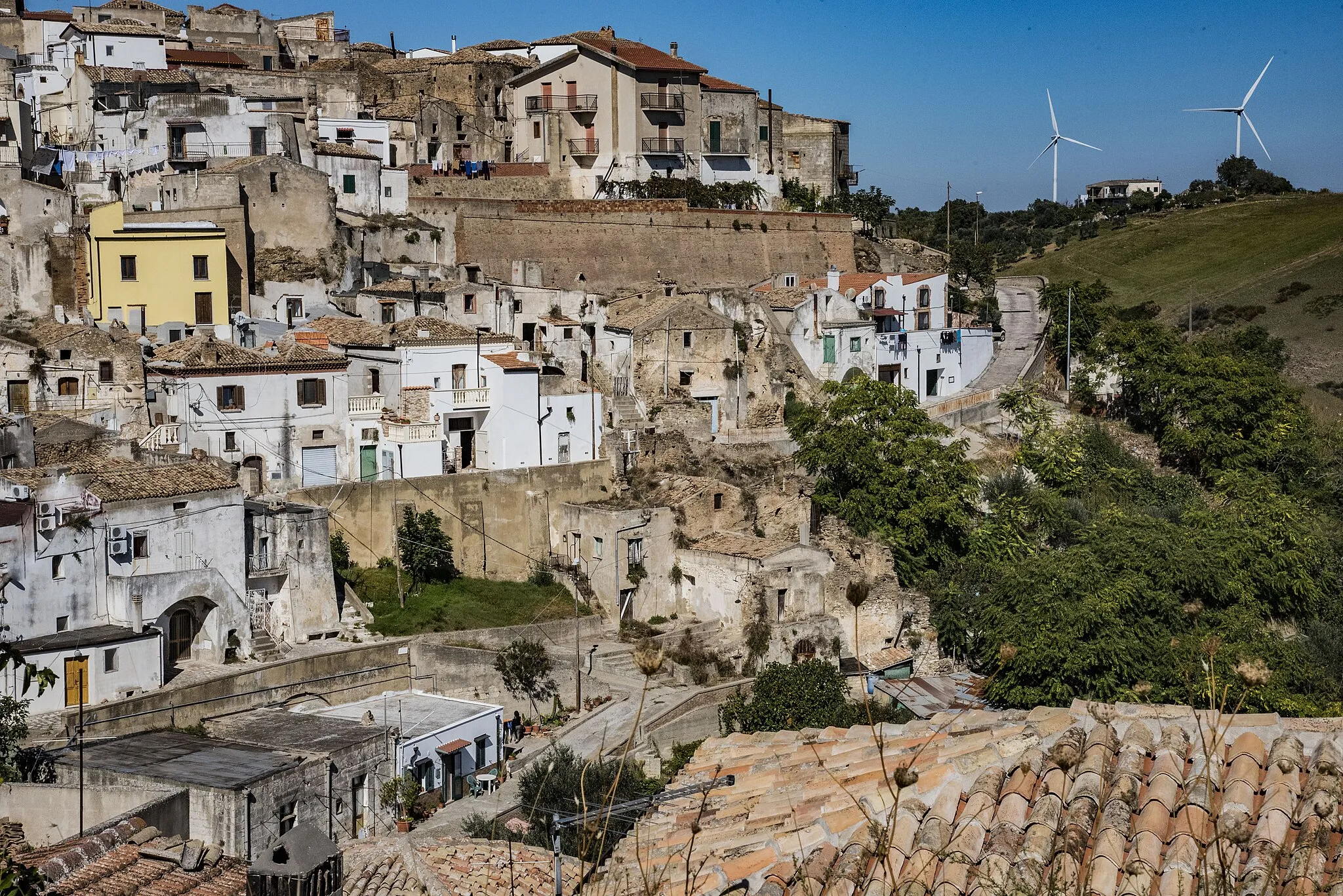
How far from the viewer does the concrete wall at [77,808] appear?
55.1 ft

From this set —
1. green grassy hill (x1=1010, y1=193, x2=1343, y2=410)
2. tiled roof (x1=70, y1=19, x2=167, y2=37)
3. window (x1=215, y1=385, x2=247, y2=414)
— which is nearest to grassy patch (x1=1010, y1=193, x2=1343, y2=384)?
green grassy hill (x1=1010, y1=193, x2=1343, y2=410)

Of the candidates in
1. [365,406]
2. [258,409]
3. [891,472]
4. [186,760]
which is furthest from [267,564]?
[891,472]

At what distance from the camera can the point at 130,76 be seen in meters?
43.2

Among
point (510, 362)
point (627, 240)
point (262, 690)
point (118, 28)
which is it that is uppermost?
point (118, 28)

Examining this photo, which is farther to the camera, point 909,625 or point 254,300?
point 254,300

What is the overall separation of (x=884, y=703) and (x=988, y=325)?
955 inches

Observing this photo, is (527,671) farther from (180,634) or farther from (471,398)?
(471,398)

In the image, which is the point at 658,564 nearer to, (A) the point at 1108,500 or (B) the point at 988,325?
(A) the point at 1108,500

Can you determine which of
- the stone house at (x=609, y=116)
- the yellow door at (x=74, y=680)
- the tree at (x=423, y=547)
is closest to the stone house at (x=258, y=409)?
the tree at (x=423, y=547)

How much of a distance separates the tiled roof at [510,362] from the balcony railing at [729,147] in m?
20.7

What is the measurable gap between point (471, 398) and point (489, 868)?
18.3 m

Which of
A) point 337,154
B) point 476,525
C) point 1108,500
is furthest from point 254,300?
point 1108,500

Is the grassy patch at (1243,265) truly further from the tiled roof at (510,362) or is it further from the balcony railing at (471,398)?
the balcony railing at (471,398)

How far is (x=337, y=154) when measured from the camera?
42.2 meters
